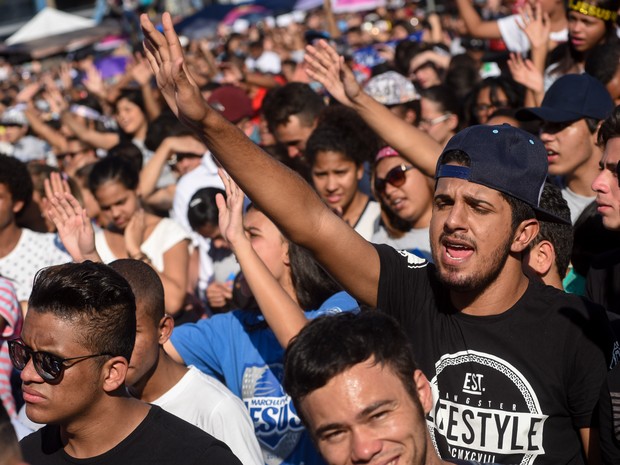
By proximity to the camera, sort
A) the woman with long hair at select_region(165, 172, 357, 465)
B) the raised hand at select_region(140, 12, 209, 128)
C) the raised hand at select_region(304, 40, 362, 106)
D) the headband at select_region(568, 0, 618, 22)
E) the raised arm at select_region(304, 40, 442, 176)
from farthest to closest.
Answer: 1. the headband at select_region(568, 0, 618, 22)
2. the raised hand at select_region(304, 40, 362, 106)
3. the raised arm at select_region(304, 40, 442, 176)
4. the woman with long hair at select_region(165, 172, 357, 465)
5. the raised hand at select_region(140, 12, 209, 128)

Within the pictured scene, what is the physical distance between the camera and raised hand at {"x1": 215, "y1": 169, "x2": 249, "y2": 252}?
142 inches

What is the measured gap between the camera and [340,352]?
2.45 meters

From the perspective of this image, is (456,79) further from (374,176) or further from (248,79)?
(374,176)

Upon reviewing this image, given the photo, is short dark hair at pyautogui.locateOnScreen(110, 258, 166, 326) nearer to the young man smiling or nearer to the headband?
the young man smiling

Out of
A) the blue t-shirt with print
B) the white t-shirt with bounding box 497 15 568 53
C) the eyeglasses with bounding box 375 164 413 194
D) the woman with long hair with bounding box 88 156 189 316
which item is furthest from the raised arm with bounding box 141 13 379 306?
the white t-shirt with bounding box 497 15 568 53

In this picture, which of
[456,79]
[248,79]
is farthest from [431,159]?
[248,79]

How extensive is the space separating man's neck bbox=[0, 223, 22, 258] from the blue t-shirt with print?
6.39 feet

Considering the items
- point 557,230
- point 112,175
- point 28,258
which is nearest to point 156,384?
point 557,230

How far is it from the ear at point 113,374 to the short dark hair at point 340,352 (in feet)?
2.59

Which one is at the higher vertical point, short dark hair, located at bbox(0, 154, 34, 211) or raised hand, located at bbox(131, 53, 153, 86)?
→ short dark hair, located at bbox(0, 154, 34, 211)

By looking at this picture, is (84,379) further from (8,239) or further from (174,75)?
(8,239)

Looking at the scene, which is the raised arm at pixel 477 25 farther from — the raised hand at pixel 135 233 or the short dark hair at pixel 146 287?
the short dark hair at pixel 146 287

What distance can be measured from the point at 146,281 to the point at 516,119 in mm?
2593

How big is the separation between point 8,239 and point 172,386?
8.03 feet
